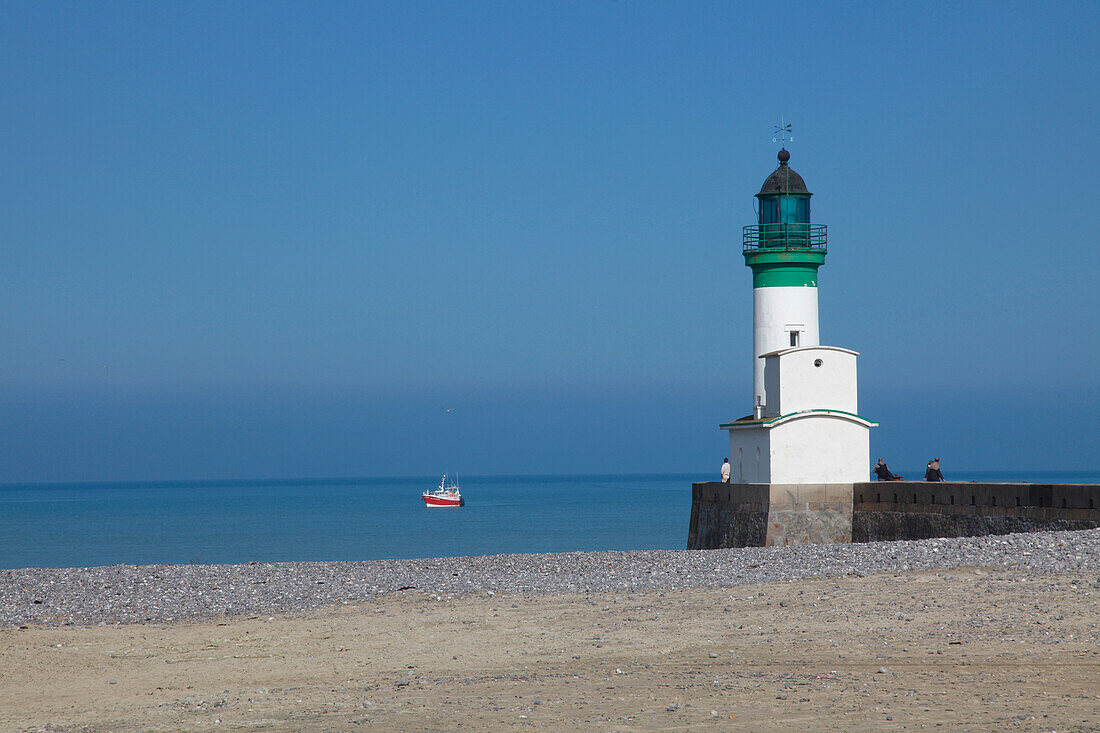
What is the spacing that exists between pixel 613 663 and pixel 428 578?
6.86m

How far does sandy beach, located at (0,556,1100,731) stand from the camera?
7738mm

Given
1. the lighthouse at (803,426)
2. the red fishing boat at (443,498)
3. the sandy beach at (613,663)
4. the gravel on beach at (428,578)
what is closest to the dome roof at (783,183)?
the lighthouse at (803,426)

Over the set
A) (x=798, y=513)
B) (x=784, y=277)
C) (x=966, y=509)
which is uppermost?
(x=784, y=277)

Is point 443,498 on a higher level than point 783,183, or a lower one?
lower

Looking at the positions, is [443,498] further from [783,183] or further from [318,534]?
[783,183]

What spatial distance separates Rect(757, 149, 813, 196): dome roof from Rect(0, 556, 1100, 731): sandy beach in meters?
16.2

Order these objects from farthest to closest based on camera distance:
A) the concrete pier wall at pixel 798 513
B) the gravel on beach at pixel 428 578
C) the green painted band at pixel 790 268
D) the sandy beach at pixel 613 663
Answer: the green painted band at pixel 790 268 → the concrete pier wall at pixel 798 513 → the gravel on beach at pixel 428 578 → the sandy beach at pixel 613 663

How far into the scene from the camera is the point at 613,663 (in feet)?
32.2

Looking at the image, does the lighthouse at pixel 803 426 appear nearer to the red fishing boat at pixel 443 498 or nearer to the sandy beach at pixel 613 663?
the sandy beach at pixel 613 663

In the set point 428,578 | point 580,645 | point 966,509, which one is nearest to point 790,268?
point 966,509

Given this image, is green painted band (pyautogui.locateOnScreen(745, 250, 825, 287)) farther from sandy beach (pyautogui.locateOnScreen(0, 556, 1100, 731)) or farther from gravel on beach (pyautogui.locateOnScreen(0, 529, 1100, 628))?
sandy beach (pyautogui.locateOnScreen(0, 556, 1100, 731))

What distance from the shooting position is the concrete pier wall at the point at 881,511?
20.7 m

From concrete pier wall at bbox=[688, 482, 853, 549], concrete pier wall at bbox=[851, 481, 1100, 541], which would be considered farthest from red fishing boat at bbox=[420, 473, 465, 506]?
concrete pier wall at bbox=[851, 481, 1100, 541]

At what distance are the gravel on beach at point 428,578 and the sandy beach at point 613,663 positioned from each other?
61 cm
